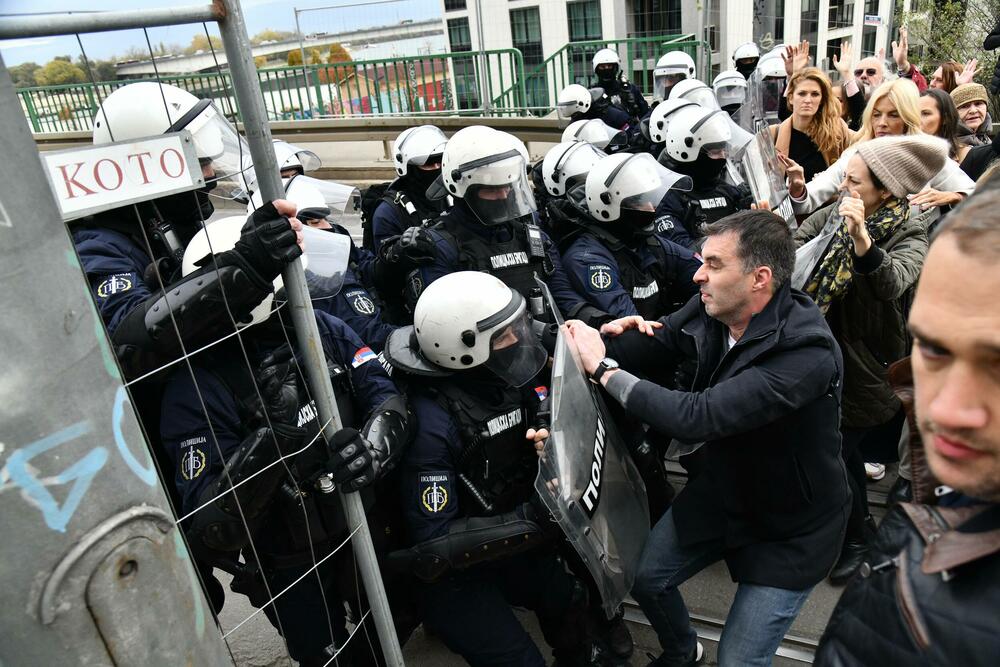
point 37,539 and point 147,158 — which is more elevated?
A: point 147,158

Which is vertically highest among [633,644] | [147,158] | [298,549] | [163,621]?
[147,158]

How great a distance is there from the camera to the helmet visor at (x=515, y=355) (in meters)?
2.63

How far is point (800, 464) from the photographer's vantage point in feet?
7.63

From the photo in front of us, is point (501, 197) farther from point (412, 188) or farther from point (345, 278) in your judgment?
point (412, 188)

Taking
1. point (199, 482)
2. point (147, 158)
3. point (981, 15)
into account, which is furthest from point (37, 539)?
point (981, 15)

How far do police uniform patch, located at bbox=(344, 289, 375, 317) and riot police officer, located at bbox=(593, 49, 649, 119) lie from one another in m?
6.01

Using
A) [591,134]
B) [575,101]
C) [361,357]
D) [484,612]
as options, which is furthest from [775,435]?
[575,101]

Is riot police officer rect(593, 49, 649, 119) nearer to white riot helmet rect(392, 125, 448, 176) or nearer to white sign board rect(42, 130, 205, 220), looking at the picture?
white riot helmet rect(392, 125, 448, 176)

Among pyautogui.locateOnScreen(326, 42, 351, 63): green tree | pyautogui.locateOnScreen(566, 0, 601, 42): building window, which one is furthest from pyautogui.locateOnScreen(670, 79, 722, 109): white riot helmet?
pyautogui.locateOnScreen(566, 0, 601, 42): building window

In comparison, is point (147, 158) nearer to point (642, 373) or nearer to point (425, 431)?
point (425, 431)

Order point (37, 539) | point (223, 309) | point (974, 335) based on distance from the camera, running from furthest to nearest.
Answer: point (223, 309)
point (974, 335)
point (37, 539)

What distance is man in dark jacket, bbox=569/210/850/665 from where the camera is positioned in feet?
7.43

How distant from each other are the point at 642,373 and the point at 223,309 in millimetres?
1841

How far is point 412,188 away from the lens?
515 centimetres
